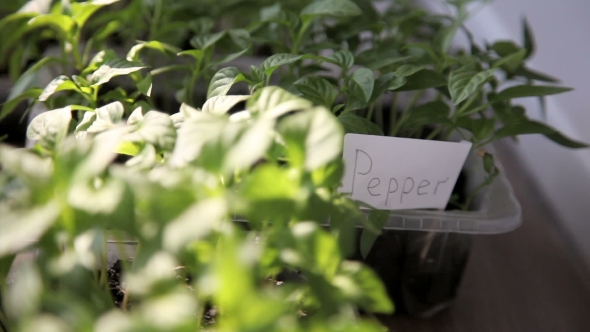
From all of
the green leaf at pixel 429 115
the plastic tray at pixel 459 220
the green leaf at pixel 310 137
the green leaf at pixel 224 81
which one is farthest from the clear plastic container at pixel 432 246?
the green leaf at pixel 310 137

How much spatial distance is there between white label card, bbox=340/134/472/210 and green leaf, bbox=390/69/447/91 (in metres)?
0.07

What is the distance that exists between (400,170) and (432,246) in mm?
109

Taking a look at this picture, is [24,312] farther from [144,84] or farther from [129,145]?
[144,84]

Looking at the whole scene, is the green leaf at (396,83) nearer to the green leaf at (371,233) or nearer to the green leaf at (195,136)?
the green leaf at (371,233)

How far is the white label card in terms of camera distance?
58 cm

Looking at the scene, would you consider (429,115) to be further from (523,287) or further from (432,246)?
(523,287)

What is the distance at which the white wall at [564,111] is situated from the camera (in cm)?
86

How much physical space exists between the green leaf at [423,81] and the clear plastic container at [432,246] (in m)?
0.14

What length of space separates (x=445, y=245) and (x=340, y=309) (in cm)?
36

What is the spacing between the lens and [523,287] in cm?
77

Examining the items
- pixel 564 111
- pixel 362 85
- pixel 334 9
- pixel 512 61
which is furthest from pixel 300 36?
pixel 564 111

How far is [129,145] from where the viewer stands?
0.43 metres

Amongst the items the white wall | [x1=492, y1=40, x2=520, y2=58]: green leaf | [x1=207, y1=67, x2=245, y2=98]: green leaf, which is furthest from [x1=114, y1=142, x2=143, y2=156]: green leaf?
the white wall

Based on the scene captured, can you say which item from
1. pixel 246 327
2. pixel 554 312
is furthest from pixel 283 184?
pixel 554 312
